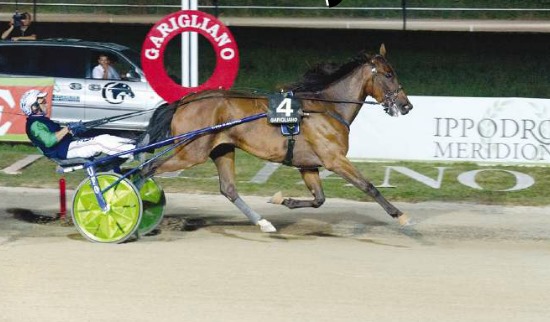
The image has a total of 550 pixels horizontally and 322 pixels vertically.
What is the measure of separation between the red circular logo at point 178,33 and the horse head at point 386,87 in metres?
4.14

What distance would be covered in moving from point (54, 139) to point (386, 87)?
3.22 metres

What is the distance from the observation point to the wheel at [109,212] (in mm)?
11664

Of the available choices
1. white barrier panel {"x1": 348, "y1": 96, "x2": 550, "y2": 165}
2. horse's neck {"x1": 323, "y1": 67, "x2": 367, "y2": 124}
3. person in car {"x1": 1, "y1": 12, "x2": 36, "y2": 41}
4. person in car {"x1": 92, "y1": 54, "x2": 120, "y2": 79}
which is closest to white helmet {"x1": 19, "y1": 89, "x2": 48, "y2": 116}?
horse's neck {"x1": 323, "y1": 67, "x2": 367, "y2": 124}

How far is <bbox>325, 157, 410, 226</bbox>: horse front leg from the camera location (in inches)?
466

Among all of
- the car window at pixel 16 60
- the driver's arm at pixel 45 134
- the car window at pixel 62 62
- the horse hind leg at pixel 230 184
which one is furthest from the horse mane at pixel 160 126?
the car window at pixel 16 60

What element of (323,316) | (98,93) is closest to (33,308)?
(323,316)

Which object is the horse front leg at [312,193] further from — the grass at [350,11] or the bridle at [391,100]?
the grass at [350,11]

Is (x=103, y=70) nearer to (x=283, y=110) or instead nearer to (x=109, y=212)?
(x=283, y=110)

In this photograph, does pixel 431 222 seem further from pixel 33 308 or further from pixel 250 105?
pixel 33 308

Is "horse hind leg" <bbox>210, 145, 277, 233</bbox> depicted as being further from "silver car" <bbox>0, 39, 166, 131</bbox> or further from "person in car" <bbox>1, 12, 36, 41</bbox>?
"person in car" <bbox>1, 12, 36, 41</bbox>

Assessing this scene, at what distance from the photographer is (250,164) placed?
1719 cm

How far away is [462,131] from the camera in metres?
17.1

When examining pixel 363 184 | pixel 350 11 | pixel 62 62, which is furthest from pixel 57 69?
pixel 350 11

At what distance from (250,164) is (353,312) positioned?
8142 mm
